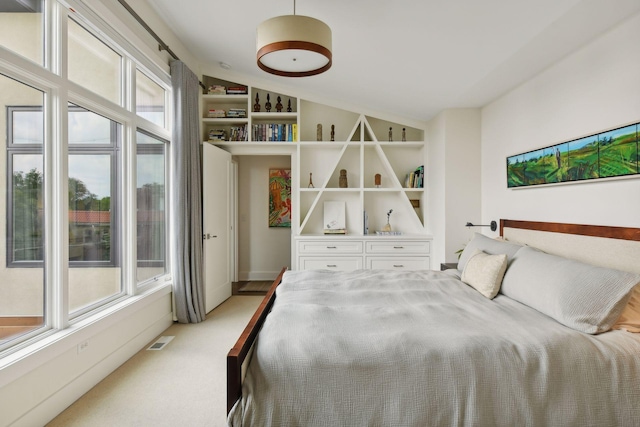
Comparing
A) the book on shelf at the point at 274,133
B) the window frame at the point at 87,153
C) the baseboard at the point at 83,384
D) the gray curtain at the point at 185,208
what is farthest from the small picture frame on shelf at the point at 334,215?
the window frame at the point at 87,153

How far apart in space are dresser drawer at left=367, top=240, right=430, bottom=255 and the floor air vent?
252cm

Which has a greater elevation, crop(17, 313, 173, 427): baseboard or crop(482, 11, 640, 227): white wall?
crop(482, 11, 640, 227): white wall

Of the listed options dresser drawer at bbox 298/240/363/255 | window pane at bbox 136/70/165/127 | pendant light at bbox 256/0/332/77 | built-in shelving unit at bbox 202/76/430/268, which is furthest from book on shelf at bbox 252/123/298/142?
pendant light at bbox 256/0/332/77

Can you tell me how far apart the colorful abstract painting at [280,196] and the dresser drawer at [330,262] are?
1.19 metres

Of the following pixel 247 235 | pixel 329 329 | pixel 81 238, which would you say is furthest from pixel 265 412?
pixel 247 235

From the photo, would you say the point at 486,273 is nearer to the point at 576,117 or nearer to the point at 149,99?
the point at 576,117

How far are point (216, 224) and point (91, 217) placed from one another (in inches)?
68.5

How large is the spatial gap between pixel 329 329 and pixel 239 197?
4207 millimetres

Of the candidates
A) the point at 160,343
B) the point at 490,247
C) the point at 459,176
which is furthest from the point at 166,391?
the point at 459,176

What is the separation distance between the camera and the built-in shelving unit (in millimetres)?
4656

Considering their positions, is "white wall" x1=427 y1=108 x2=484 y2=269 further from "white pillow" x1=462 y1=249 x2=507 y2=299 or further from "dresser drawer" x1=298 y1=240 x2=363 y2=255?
"white pillow" x1=462 y1=249 x2=507 y2=299

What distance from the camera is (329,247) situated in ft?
14.8

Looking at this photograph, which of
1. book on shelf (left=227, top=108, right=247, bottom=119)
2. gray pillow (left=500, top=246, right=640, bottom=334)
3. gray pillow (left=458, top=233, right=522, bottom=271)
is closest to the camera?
gray pillow (left=500, top=246, right=640, bottom=334)

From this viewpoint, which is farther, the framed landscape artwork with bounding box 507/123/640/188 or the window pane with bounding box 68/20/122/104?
the window pane with bounding box 68/20/122/104
